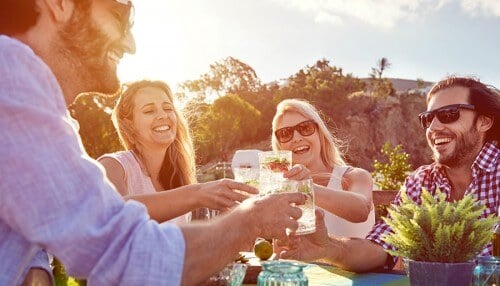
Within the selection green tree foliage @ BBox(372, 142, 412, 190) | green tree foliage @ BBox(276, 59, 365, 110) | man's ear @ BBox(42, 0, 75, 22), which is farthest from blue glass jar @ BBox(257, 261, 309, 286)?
green tree foliage @ BBox(276, 59, 365, 110)

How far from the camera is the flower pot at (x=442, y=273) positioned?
6.52 ft

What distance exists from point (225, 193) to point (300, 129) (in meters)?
2.26

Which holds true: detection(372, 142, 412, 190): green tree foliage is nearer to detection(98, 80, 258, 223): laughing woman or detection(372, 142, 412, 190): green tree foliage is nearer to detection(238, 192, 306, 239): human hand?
detection(98, 80, 258, 223): laughing woman

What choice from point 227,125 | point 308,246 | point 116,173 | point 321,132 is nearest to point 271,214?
point 308,246

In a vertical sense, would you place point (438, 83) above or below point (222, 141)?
above

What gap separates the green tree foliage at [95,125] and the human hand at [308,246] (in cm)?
2062

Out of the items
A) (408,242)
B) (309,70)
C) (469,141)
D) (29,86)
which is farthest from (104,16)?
(309,70)

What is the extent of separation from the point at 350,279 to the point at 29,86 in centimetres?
205

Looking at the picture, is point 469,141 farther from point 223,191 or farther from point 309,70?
point 309,70

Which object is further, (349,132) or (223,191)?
(349,132)

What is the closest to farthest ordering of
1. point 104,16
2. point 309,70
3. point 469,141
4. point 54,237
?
point 54,237, point 104,16, point 469,141, point 309,70

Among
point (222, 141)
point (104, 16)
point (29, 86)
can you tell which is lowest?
point (222, 141)

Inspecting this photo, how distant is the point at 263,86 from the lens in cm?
6019

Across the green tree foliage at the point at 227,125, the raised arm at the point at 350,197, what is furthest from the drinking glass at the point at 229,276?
the green tree foliage at the point at 227,125
